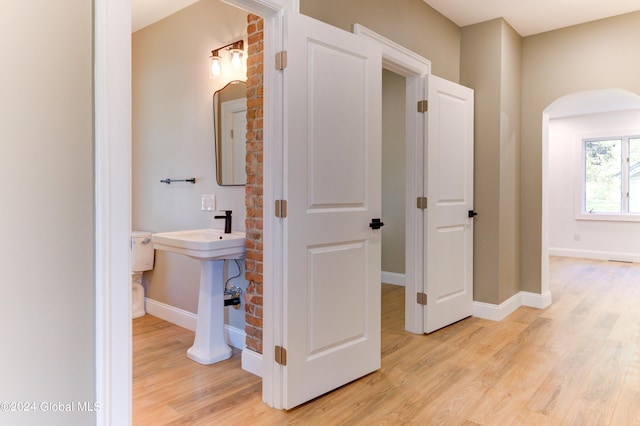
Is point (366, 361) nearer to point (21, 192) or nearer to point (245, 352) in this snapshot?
point (245, 352)

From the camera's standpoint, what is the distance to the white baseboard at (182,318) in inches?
115

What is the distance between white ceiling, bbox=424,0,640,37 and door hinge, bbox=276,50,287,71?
1874 mm

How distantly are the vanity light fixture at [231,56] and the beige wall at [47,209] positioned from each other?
159cm

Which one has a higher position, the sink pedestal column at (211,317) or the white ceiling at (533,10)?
the white ceiling at (533,10)

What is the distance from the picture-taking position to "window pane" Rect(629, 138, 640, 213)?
6676 mm

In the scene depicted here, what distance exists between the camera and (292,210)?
2.05m

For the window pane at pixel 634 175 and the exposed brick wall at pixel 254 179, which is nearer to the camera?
the exposed brick wall at pixel 254 179

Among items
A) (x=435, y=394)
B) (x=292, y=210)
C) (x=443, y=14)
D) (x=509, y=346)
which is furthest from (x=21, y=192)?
(x=443, y=14)

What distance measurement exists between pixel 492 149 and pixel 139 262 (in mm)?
3399

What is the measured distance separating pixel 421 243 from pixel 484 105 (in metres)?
1.52

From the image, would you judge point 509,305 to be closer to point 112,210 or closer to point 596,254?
point 112,210

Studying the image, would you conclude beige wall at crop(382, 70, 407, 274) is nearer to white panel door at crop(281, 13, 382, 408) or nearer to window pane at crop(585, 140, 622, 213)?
white panel door at crop(281, 13, 382, 408)

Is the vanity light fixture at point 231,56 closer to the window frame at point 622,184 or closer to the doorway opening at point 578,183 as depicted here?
the doorway opening at point 578,183

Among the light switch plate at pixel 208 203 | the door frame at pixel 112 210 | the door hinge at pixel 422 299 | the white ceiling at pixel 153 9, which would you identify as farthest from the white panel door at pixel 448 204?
A: the door frame at pixel 112 210
